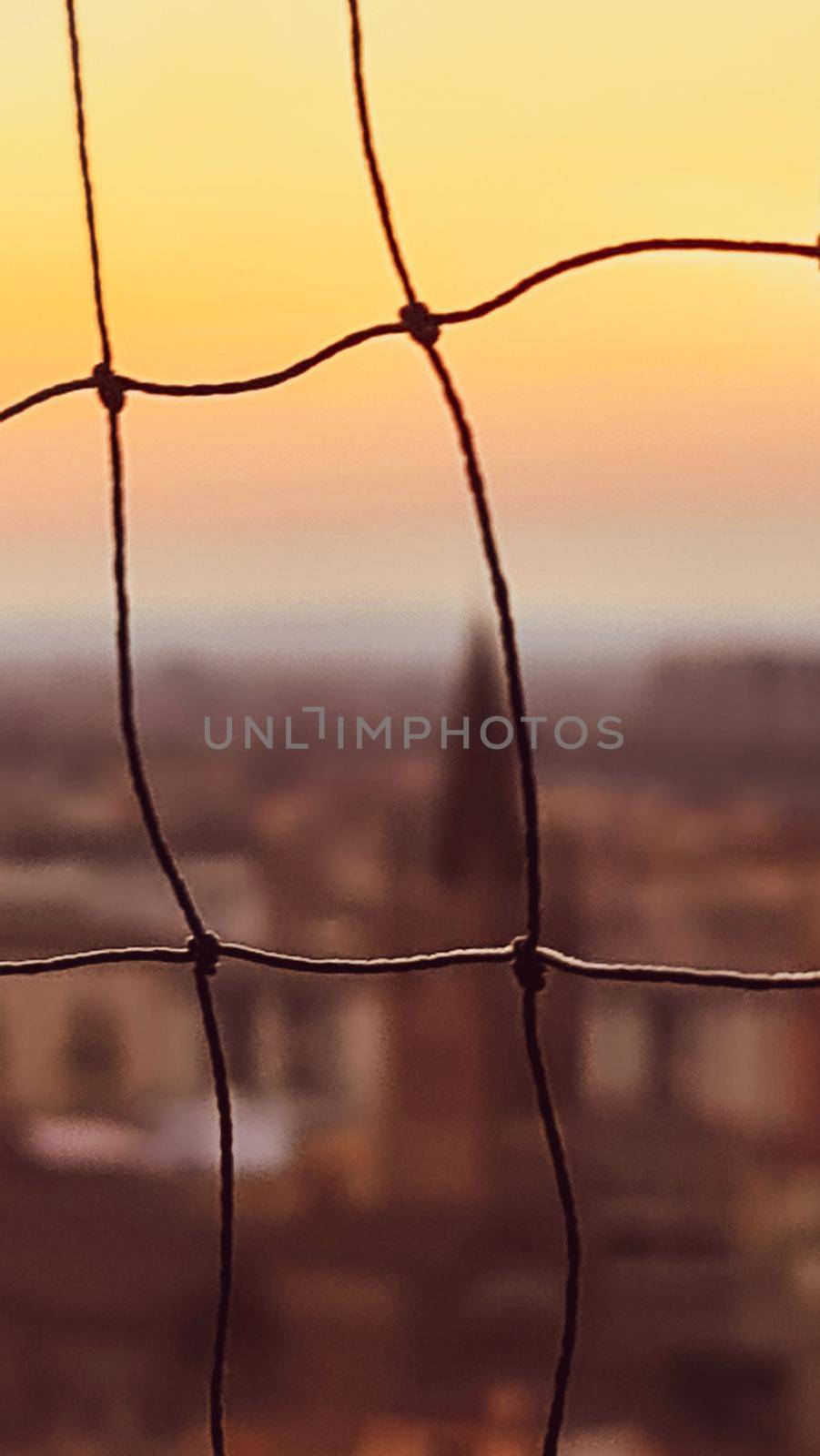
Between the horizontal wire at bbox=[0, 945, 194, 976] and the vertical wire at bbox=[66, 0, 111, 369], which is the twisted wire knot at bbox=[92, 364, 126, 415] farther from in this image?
the horizontal wire at bbox=[0, 945, 194, 976]

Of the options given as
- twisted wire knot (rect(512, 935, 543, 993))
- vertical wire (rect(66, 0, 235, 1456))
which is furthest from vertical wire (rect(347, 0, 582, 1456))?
vertical wire (rect(66, 0, 235, 1456))

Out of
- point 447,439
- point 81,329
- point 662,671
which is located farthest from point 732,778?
point 81,329

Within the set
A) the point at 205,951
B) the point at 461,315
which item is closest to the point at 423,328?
the point at 461,315

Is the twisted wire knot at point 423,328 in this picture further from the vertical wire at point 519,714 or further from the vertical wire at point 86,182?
the vertical wire at point 86,182

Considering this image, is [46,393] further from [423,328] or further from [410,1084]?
[410,1084]

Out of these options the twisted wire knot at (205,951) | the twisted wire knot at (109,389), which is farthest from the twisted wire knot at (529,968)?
the twisted wire knot at (109,389)

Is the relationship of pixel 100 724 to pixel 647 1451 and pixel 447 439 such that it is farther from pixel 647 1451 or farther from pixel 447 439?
pixel 647 1451
